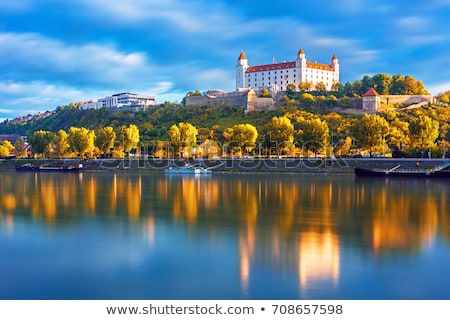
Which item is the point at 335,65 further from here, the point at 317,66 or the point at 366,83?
the point at 366,83

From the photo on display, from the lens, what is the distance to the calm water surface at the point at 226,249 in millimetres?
10430

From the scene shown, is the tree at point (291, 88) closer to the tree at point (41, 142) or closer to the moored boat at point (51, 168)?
the moored boat at point (51, 168)

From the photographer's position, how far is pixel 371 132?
51.6m

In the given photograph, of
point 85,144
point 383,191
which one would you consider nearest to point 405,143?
point 383,191

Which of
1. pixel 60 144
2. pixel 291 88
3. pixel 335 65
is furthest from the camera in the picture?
pixel 335 65

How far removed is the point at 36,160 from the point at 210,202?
51.8 metres

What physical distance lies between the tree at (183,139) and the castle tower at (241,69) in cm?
3715

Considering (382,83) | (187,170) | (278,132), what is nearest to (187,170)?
(187,170)

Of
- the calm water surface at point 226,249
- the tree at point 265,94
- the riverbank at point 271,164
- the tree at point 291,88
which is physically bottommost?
the calm water surface at point 226,249

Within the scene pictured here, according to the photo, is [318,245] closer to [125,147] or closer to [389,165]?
[389,165]

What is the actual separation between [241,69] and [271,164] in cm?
4689

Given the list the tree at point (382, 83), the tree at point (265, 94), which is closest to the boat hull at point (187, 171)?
the tree at point (265, 94)

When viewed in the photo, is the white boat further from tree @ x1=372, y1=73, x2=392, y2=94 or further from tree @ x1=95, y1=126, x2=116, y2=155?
tree @ x1=372, y1=73, x2=392, y2=94

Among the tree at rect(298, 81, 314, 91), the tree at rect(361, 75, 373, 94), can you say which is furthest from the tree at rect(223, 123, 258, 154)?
the tree at rect(361, 75, 373, 94)
